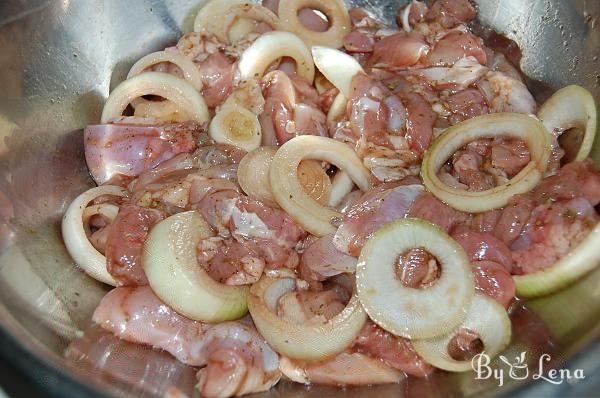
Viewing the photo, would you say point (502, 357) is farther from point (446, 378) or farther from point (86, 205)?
point (86, 205)

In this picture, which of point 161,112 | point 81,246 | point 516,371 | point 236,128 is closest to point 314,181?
point 236,128

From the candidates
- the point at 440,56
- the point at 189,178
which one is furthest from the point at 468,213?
the point at 189,178

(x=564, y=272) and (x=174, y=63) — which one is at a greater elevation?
(x=564, y=272)

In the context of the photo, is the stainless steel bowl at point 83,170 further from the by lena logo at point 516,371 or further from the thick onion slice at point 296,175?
the thick onion slice at point 296,175

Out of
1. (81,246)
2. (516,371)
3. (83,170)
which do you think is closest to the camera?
(516,371)

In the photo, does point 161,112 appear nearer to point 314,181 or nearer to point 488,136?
point 314,181

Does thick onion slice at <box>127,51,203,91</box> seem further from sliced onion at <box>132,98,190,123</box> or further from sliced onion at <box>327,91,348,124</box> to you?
sliced onion at <box>327,91,348,124</box>

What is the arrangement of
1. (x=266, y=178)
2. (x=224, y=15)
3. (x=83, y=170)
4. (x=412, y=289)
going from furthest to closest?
(x=224, y=15) → (x=83, y=170) → (x=266, y=178) → (x=412, y=289)

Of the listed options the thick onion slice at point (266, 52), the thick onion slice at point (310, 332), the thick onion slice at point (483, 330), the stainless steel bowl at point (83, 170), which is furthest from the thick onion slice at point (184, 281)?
the thick onion slice at point (266, 52)
